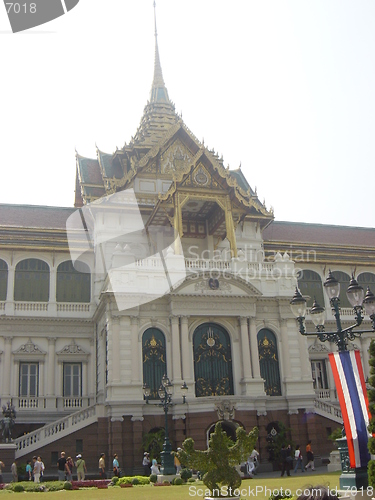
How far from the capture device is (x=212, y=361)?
2736 centimetres

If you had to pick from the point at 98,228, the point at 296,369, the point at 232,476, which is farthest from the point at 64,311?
the point at 232,476

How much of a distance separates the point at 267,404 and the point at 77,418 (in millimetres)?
8618

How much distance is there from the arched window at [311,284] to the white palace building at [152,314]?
0.08m

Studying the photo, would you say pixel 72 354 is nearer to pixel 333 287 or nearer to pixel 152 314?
pixel 152 314

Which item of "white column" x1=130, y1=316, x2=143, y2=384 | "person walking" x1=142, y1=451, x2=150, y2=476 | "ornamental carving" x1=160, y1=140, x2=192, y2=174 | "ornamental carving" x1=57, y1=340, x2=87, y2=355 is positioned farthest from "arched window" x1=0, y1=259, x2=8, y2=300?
"person walking" x1=142, y1=451, x2=150, y2=476

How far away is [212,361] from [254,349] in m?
2.06

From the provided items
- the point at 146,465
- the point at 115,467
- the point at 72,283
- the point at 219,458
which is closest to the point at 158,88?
the point at 72,283

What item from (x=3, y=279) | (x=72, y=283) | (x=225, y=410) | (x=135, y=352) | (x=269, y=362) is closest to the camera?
(x=225, y=410)

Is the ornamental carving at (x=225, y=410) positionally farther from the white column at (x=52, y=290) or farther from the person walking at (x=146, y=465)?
the white column at (x=52, y=290)

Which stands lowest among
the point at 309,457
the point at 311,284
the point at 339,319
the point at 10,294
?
the point at 309,457

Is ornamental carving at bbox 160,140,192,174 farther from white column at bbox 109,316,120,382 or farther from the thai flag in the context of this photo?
the thai flag

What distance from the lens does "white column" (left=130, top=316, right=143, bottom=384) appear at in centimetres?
2573

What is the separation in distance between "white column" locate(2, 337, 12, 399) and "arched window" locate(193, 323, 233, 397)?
9.66 m

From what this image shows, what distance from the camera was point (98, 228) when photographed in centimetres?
3189
